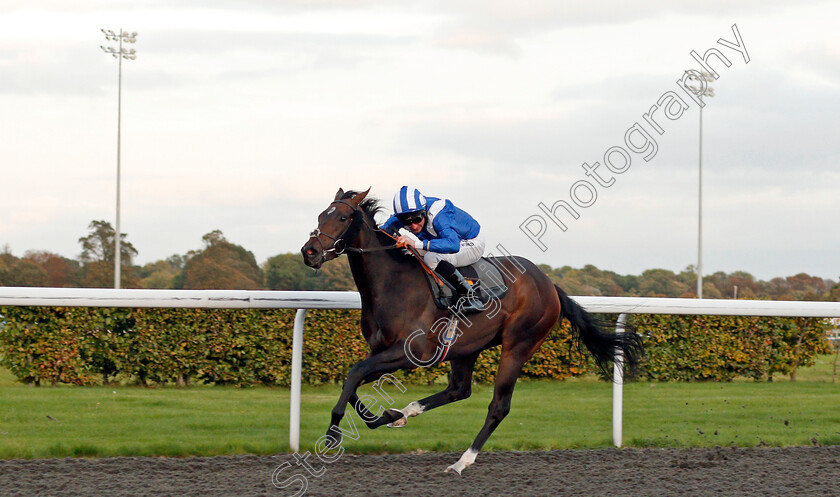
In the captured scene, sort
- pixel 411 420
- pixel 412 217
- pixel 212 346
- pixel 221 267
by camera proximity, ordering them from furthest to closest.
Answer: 1. pixel 221 267
2. pixel 411 420
3. pixel 212 346
4. pixel 412 217

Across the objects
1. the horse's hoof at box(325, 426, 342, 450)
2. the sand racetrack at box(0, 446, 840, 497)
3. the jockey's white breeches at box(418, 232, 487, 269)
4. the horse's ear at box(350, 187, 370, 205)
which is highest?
the horse's ear at box(350, 187, 370, 205)

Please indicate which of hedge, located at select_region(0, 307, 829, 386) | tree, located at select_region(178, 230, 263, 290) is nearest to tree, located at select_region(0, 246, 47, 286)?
tree, located at select_region(178, 230, 263, 290)

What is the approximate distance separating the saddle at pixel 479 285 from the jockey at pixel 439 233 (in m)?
0.04

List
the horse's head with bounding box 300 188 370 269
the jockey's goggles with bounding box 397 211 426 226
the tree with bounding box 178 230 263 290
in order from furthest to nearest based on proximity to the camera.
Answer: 1. the tree with bounding box 178 230 263 290
2. the jockey's goggles with bounding box 397 211 426 226
3. the horse's head with bounding box 300 188 370 269

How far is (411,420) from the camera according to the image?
18.6 feet

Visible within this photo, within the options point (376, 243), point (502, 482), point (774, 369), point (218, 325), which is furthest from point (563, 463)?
point (774, 369)

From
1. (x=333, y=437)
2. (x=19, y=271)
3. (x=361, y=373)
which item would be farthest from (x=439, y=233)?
(x=19, y=271)

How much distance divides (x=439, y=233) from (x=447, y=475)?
1.22 meters

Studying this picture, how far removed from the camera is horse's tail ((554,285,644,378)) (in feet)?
16.1

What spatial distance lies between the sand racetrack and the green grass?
1.03 feet

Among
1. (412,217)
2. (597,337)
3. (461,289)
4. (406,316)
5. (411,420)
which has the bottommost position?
(411,420)

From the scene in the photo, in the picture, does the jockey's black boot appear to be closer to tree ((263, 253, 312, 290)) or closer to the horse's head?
the horse's head

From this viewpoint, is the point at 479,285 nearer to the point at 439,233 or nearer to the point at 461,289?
the point at 461,289

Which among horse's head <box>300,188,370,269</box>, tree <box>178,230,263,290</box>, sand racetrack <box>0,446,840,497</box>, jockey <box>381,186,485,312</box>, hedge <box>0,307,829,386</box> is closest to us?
sand racetrack <box>0,446,840,497</box>
